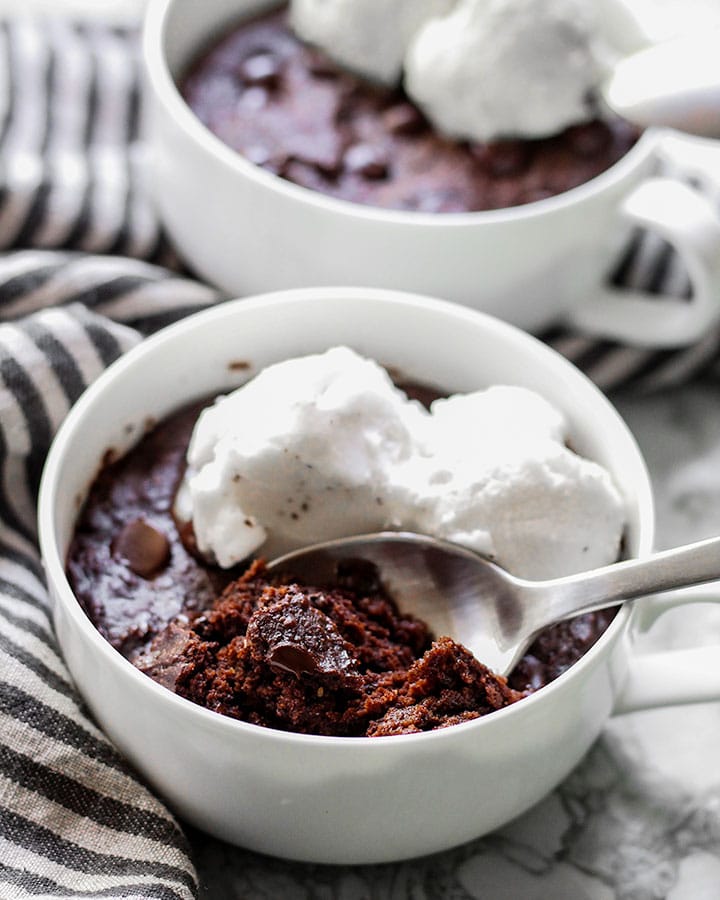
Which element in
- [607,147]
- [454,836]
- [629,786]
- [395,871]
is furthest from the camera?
[607,147]

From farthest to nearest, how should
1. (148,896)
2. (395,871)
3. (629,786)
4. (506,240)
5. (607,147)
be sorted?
(607,147) < (506,240) < (629,786) < (395,871) < (148,896)

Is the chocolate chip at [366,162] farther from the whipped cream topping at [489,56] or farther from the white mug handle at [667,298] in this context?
the white mug handle at [667,298]

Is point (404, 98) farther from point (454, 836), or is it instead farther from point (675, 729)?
point (454, 836)

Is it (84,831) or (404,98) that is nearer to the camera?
(84,831)

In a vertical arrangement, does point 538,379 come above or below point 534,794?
above

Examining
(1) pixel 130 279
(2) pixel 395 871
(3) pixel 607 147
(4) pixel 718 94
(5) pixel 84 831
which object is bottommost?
(2) pixel 395 871

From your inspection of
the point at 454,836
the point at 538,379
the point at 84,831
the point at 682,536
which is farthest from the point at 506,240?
the point at 84,831

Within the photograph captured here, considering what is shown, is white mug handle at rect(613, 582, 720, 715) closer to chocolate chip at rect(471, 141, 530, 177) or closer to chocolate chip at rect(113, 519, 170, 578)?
chocolate chip at rect(113, 519, 170, 578)

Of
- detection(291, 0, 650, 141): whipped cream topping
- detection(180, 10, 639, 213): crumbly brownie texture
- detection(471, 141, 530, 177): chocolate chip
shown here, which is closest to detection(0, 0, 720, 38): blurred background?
detection(180, 10, 639, 213): crumbly brownie texture
